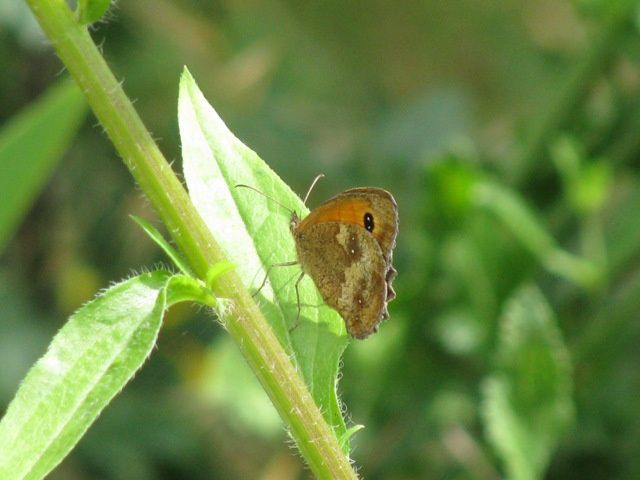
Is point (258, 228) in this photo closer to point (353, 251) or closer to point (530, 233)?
point (353, 251)

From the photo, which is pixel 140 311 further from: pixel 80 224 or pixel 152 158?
pixel 80 224

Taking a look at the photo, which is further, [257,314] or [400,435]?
[400,435]

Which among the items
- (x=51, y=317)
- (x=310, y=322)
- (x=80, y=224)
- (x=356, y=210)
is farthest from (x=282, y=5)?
(x=310, y=322)

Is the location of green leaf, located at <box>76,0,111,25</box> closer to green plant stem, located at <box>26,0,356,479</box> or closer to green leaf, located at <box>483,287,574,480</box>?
green plant stem, located at <box>26,0,356,479</box>

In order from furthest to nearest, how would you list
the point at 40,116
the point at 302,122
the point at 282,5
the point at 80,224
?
1. the point at 282,5
2. the point at 302,122
3. the point at 80,224
4. the point at 40,116

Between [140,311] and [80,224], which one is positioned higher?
[140,311]

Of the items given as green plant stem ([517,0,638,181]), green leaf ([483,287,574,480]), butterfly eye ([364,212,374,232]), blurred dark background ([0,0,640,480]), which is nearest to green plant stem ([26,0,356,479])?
butterfly eye ([364,212,374,232])

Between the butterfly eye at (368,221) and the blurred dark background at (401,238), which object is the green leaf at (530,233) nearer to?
the blurred dark background at (401,238)

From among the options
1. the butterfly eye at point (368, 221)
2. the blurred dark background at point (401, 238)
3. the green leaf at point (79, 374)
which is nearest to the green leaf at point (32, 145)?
the blurred dark background at point (401, 238)
